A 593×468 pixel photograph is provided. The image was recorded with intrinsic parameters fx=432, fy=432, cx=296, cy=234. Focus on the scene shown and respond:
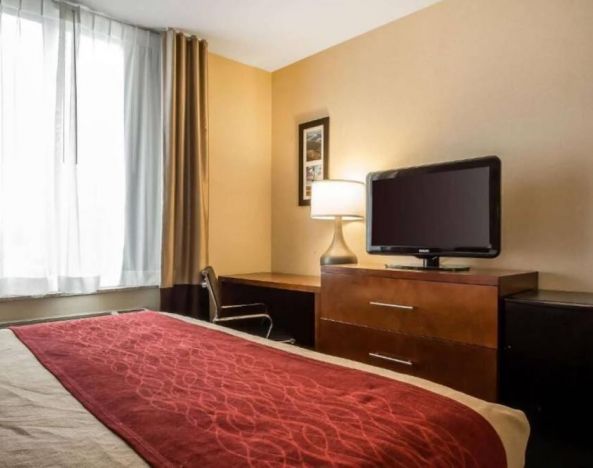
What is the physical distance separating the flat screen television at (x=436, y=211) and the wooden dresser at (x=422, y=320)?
0.20m

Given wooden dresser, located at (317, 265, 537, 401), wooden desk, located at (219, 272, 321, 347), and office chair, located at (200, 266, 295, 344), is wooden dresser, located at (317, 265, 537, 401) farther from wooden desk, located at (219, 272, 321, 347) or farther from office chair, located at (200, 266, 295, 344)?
wooden desk, located at (219, 272, 321, 347)

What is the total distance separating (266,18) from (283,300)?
6.70ft

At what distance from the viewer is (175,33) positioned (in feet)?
9.94

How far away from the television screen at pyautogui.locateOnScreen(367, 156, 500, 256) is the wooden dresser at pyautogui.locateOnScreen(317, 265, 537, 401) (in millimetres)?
205

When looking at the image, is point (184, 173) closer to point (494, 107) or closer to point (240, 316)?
point (240, 316)

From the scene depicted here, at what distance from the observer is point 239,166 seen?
359 cm

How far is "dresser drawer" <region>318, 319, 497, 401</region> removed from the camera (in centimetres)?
189

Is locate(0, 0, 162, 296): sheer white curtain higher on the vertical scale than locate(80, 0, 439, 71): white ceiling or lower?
lower

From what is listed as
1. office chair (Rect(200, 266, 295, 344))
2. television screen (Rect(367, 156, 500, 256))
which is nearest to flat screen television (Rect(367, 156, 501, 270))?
television screen (Rect(367, 156, 500, 256))

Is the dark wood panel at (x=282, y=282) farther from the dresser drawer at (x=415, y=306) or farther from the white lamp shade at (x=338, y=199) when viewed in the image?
the white lamp shade at (x=338, y=199)

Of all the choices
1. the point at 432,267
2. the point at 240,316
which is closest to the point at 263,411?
the point at 432,267

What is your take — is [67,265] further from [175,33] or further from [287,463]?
[287,463]

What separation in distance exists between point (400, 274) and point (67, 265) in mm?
1966

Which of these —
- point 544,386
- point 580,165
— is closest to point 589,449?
Answer: point 544,386
